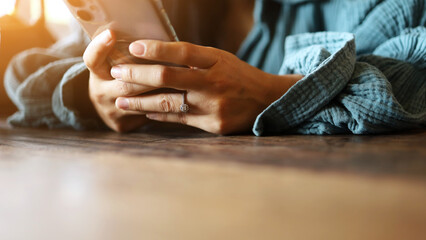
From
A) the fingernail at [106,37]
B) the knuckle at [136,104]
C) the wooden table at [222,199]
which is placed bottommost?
the wooden table at [222,199]

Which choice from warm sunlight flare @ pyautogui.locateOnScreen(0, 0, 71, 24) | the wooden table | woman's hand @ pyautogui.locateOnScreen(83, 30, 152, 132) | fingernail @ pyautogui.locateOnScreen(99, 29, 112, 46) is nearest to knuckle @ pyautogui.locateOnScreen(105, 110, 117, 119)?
woman's hand @ pyautogui.locateOnScreen(83, 30, 152, 132)

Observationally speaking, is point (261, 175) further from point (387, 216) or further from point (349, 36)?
point (349, 36)

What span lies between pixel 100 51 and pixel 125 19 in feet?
0.14

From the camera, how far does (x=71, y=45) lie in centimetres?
56

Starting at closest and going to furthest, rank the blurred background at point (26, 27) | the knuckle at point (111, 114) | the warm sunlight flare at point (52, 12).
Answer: the knuckle at point (111, 114)
the blurred background at point (26, 27)
the warm sunlight flare at point (52, 12)

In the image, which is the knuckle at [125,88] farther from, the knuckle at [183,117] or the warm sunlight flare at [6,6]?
the warm sunlight flare at [6,6]

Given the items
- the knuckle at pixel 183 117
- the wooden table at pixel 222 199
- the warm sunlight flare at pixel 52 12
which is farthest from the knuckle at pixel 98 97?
the warm sunlight flare at pixel 52 12

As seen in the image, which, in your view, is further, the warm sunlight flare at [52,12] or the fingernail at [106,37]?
the warm sunlight flare at [52,12]

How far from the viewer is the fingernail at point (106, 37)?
0.31m

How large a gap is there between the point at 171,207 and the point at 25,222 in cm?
6

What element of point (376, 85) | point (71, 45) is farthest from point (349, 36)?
point (71, 45)

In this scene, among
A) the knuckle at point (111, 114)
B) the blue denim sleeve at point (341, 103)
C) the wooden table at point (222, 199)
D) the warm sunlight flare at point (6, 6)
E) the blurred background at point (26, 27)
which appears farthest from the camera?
the blurred background at point (26, 27)

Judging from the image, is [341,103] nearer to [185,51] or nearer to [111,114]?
[185,51]

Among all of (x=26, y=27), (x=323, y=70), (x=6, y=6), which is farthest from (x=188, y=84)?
(x=26, y=27)
